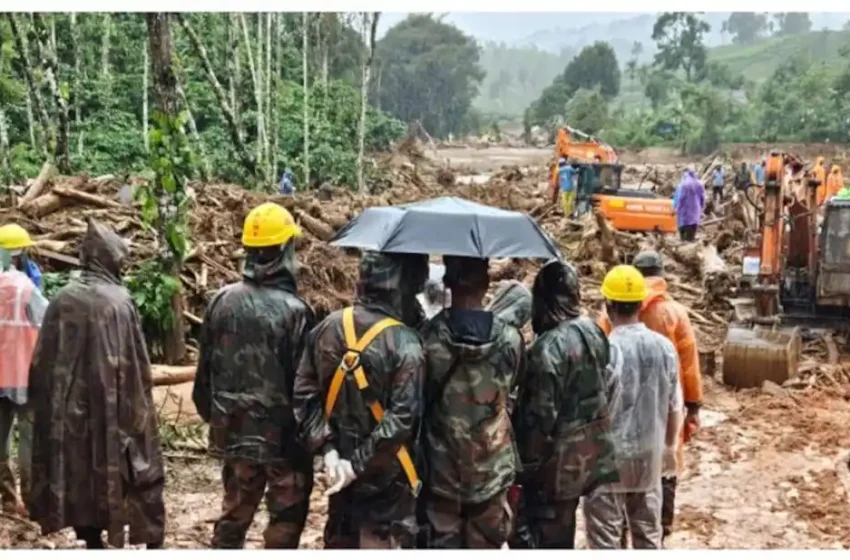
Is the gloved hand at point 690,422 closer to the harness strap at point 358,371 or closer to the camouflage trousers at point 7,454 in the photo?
the harness strap at point 358,371

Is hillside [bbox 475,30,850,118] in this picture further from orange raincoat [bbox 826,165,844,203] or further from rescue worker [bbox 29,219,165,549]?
rescue worker [bbox 29,219,165,549]

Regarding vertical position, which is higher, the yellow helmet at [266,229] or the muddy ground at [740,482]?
the yellow helmet at [266,229]

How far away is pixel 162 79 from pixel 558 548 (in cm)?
580

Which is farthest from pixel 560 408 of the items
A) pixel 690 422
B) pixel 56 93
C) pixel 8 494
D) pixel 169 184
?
pixel 56 93

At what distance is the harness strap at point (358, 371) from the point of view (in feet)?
14.1

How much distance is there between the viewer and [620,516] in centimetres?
537

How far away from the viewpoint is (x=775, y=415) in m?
10.0

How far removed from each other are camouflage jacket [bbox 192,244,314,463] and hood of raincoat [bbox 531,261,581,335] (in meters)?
1.09

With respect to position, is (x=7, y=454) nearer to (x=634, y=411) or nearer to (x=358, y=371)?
(x=358, y=371)

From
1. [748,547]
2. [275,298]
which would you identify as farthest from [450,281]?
[748,547]

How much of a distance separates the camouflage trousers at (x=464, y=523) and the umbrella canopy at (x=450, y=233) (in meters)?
1.07

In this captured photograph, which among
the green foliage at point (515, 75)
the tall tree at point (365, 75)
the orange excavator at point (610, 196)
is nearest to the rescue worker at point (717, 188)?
the orange excavator at point (610, 196)

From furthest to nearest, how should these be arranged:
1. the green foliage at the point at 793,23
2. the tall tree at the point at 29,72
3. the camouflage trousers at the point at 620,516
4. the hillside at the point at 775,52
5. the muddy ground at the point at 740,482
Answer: the green foliage at the point at 793,23 < the hillside at the point at 775,52 < the tall tree at the point at 29,72 < the muddy ground at the point at 740,482 < the camouflage trousers at the point at 620,516

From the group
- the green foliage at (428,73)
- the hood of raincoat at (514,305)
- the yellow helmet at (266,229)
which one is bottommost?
the hood of raincoat at (514,305)
